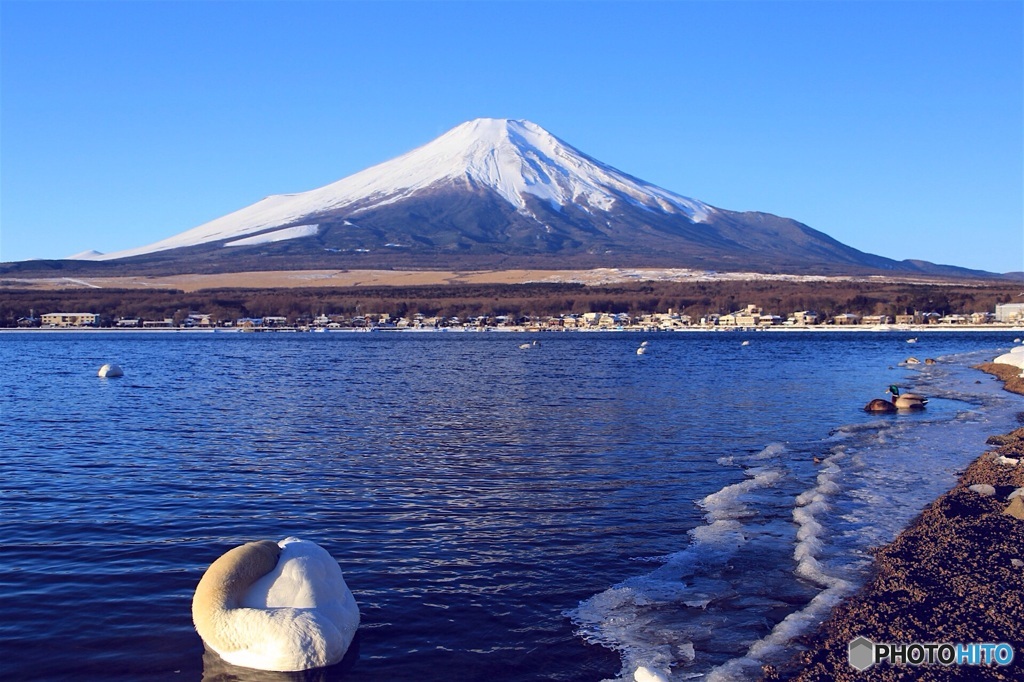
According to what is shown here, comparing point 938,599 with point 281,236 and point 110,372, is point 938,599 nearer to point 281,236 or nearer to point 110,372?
point 110,372

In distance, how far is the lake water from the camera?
24.3 feet

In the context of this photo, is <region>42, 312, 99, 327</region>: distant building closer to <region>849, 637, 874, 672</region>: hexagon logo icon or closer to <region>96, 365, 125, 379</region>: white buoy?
<region>96, 365, 125, 379</region>: white buoy

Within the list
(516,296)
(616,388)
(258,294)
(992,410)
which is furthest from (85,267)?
(992,410)

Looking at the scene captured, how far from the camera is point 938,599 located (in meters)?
7.84

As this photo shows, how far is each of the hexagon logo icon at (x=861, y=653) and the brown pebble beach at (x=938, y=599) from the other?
0.16ft

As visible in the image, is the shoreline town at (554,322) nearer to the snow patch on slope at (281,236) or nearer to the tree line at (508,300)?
the tree line at (508,300)

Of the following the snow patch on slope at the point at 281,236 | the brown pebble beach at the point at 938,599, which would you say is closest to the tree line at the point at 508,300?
the snow patch on slope at the point at 281,236

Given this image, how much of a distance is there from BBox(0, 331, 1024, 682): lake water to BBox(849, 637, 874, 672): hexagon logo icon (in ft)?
1.76

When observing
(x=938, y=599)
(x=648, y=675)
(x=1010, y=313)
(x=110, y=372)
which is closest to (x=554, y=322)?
(x=1010, y=313)

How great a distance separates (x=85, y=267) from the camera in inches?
6909

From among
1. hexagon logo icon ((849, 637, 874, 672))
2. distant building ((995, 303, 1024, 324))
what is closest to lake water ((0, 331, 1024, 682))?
hexagon logo icon ((849, 637, 874, 672))

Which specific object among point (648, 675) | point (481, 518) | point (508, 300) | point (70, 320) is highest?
point (508, 300)

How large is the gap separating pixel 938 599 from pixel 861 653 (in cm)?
148

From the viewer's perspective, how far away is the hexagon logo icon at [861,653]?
21.8 ft
